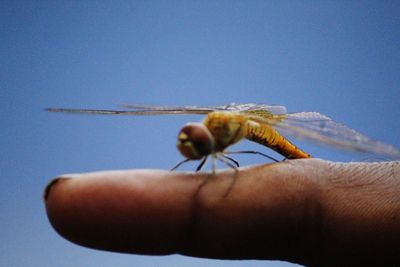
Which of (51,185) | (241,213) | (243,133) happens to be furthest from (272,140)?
(51,185)

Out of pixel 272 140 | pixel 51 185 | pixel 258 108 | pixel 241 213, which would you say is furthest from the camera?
pixel 258 108

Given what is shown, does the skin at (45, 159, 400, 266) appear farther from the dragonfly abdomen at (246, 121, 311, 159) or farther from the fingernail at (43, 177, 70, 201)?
the dragonfly abdomen at (246, 121, 311, 159)

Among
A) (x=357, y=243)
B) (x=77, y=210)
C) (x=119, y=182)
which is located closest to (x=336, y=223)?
(x=357, y=243)

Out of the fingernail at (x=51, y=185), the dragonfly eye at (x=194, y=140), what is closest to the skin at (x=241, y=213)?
the fingernail at (x=51, y=185)

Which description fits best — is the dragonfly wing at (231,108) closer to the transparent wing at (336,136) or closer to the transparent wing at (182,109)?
the transparent wing at (182,109)

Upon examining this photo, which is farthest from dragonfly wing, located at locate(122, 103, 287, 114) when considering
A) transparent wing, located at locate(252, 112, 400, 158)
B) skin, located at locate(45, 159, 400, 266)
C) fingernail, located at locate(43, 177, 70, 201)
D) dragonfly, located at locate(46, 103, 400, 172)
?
fingernail, located at locate(43, 177, 70, 201)

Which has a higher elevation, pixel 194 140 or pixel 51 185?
pixel 194 140

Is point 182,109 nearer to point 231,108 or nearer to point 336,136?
point 231,108
